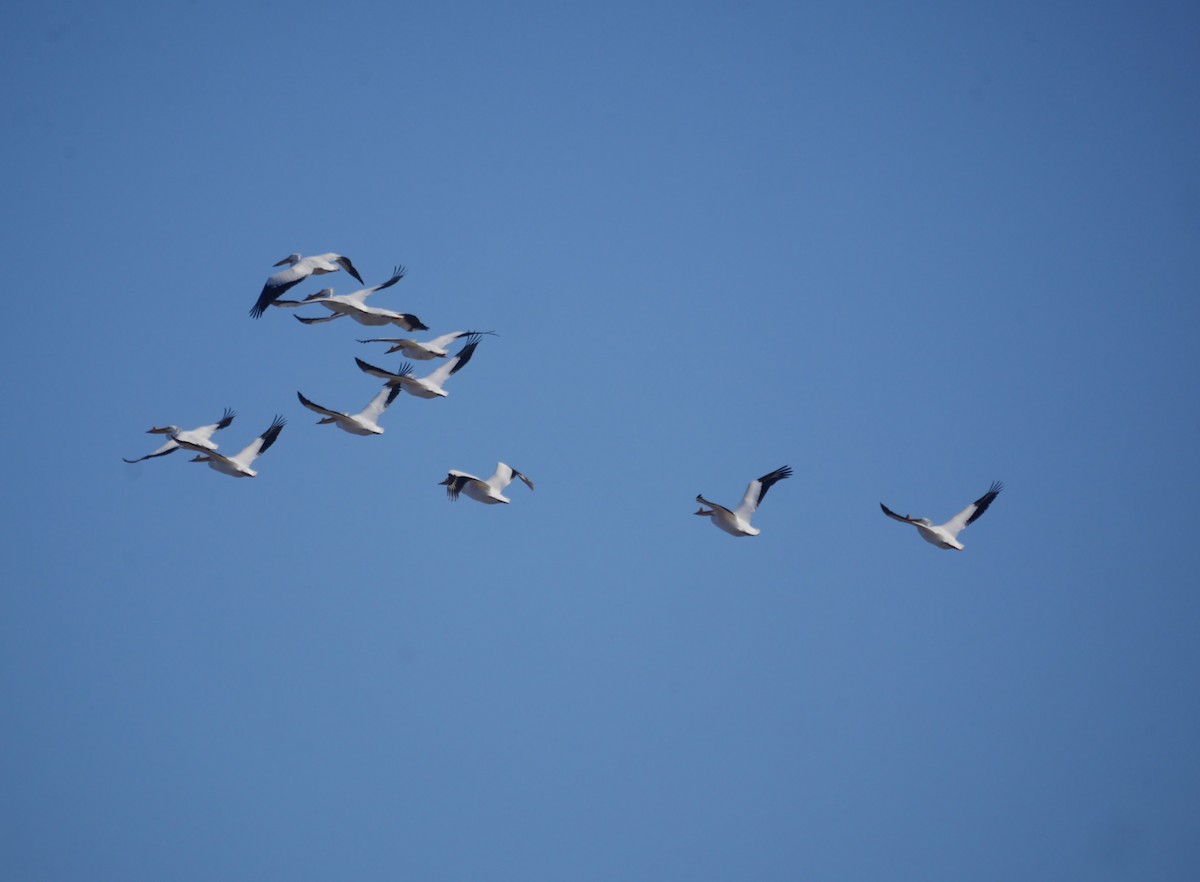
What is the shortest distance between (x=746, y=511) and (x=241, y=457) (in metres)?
11.9

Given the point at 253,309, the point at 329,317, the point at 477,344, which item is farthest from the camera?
the point at 477,344

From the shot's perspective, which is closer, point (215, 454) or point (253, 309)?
point (253, 309)

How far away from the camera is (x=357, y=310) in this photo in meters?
34.4

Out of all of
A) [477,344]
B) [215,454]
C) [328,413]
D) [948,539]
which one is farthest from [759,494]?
[215,454]

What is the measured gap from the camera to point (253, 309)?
32250mm

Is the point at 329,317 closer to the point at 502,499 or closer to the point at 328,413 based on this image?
the point at 328,413

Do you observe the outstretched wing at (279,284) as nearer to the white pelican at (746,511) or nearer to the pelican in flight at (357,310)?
the pelican in flight at (357,310)

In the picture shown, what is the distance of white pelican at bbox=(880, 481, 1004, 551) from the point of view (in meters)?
37.2

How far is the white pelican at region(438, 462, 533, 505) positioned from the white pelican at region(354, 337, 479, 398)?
2165mm

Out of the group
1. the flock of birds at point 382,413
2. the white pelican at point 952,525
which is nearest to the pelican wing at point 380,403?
the flock of birds at point 382,413

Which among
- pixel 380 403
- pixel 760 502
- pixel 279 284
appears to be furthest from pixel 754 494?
pixel 279 284

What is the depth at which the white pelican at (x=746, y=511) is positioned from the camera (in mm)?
36125

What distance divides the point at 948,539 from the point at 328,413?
1507cm

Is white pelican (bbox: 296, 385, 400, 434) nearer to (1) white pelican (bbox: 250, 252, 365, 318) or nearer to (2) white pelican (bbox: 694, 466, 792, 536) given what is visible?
(1) white pelican (bbox: 250, 252, 365, 318)
